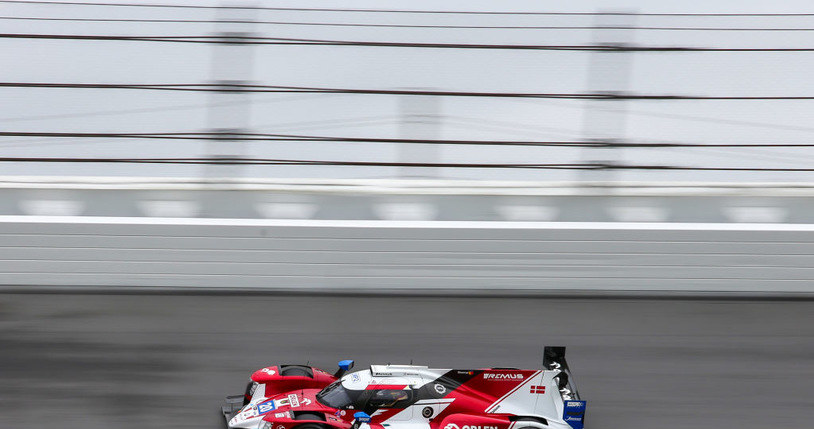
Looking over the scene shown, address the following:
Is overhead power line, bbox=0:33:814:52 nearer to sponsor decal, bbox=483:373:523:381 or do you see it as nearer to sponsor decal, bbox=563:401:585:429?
sponsor decal, bbox=483:373:523:381

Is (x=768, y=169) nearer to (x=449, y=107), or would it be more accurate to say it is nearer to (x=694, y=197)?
(x=694, y=197)

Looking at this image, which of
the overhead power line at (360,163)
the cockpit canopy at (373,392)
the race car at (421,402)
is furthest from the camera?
the overhead power line at (360,163)

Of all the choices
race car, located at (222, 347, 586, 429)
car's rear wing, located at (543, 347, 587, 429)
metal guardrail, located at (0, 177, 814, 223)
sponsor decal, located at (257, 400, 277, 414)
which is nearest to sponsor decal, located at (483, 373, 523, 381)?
race car, located at (222, 347, 586, 429)

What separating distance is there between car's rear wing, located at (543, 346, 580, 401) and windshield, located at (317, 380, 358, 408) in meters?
1.43

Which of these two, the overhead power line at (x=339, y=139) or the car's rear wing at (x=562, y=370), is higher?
the overhead power line at (x=339, y=139)

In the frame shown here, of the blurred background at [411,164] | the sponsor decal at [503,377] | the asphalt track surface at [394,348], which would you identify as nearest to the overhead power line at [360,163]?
the blurred background at [411,164]

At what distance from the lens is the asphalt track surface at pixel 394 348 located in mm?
5840

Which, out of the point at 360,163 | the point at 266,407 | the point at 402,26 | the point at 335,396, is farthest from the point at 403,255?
the point at 266,407

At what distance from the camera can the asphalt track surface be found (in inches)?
230

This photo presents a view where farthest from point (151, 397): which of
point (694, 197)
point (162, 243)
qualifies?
point (694, 197)

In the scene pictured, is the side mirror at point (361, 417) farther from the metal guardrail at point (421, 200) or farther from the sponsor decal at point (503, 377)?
the metal guardrail at point (421, 200)

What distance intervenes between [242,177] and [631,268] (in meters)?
3.98

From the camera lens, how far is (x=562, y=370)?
215 inches

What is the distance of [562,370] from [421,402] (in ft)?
3.43
